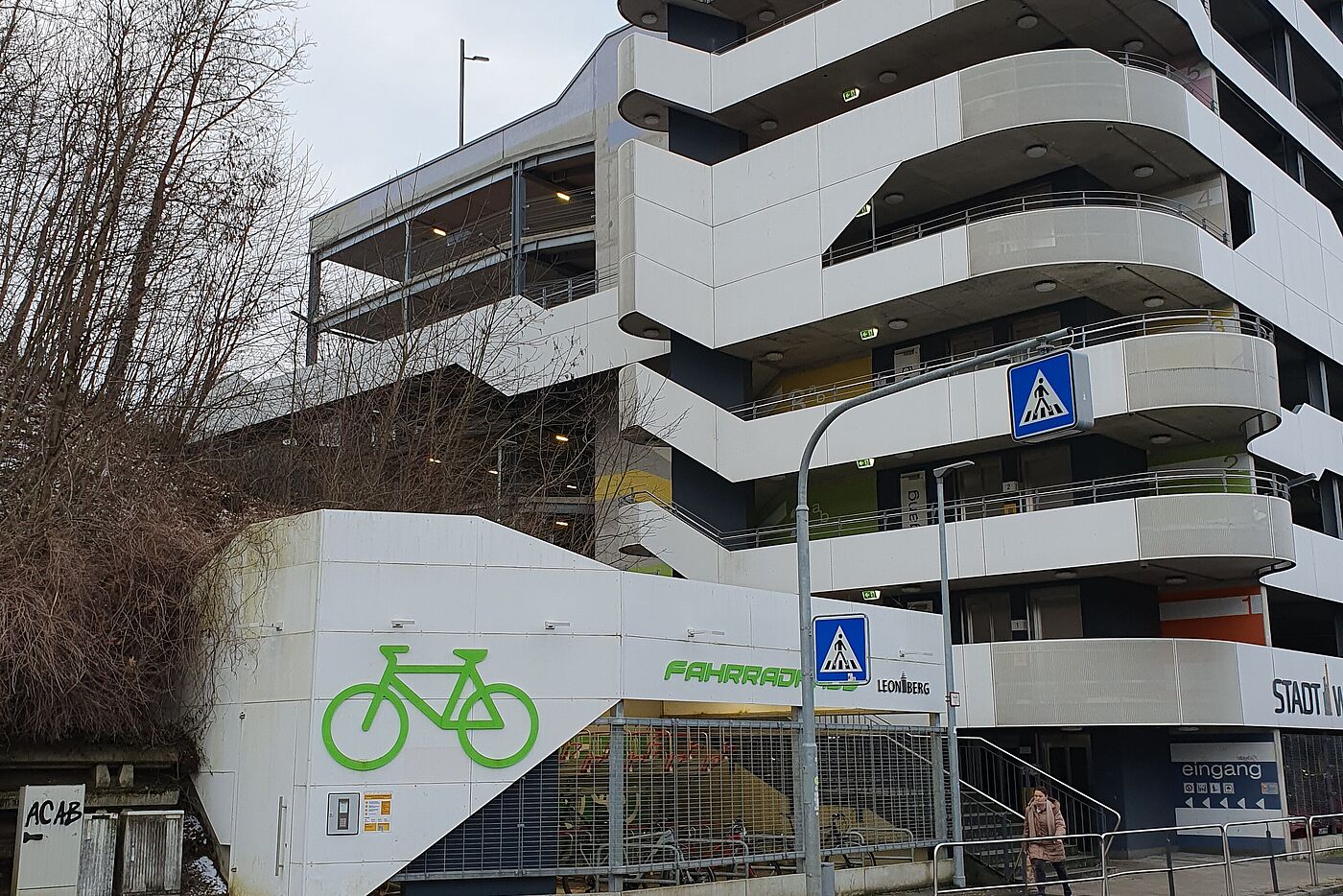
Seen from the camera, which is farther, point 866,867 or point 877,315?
point 877,315

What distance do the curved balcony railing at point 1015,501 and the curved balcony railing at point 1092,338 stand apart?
326 cm

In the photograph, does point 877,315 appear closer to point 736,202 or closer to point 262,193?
point 736,202

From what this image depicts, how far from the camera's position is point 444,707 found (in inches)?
680

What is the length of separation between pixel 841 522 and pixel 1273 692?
11.4m

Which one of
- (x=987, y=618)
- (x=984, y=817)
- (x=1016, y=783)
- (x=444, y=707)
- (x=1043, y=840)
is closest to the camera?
(x=444, y=707)

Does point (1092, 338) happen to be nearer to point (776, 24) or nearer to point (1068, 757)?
point (1068, 757)

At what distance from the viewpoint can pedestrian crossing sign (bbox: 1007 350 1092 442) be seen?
1466 cm

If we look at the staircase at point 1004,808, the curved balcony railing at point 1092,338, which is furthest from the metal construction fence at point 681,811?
the curved balcony railing at point 1092,338

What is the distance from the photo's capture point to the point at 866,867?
21.6 meters

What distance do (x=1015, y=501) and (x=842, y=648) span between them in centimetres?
1596

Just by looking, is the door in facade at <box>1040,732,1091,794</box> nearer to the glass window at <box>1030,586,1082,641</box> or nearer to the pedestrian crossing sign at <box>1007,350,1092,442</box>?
the glass window at <box>1030,586,1082,641</box>

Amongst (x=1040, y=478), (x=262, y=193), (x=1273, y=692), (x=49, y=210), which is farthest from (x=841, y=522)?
(x=49, y=210)

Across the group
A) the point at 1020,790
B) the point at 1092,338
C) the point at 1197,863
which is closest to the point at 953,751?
the point at 1197,863

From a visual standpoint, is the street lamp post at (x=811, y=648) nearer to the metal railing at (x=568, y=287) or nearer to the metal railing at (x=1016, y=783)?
the metal railing at (x=1016, y=783)
